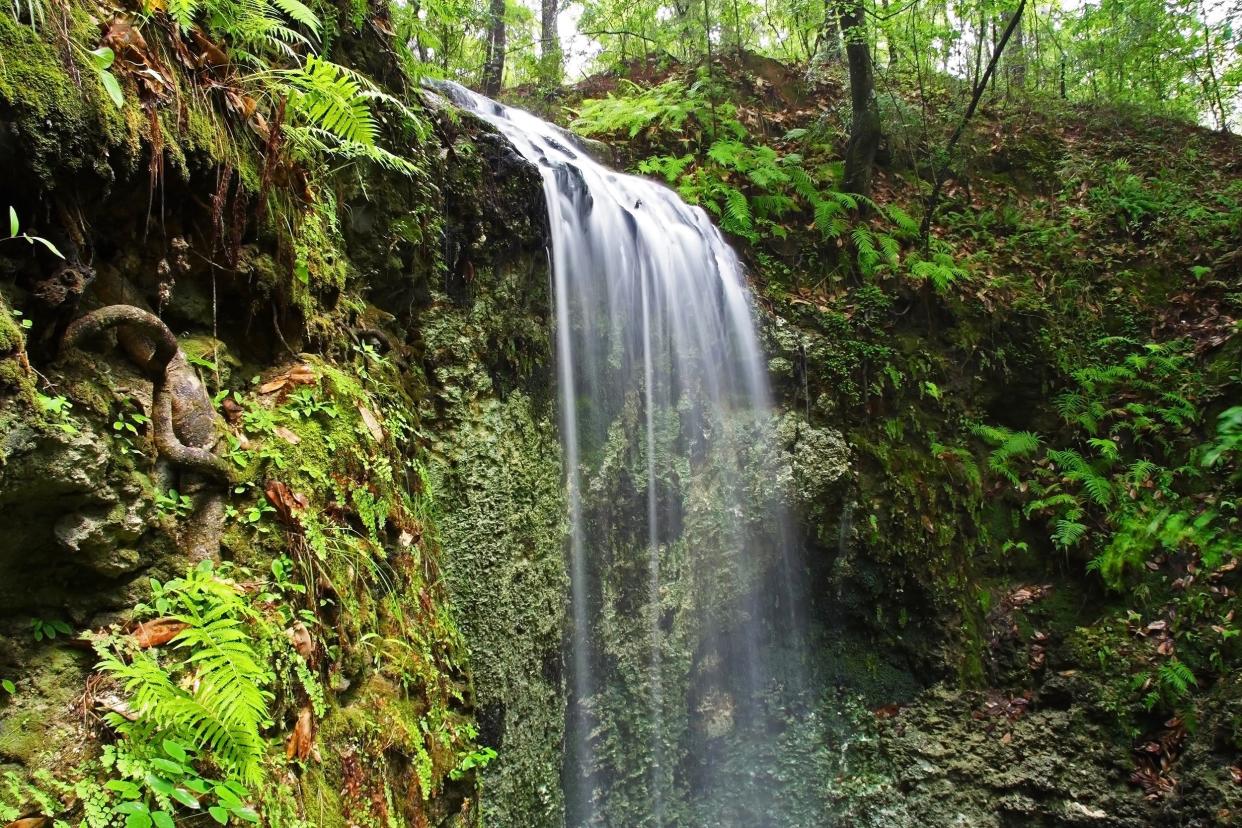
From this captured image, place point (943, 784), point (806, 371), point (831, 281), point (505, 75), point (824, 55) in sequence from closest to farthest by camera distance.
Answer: point (943, 784), point (806, 371), point (831, 281), point (824, 55), point (505, 75)

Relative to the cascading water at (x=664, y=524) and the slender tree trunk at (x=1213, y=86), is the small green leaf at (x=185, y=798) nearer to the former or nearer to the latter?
the cascading water at (x=664, y=524)

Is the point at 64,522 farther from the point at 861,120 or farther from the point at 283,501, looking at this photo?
the point at 861,120

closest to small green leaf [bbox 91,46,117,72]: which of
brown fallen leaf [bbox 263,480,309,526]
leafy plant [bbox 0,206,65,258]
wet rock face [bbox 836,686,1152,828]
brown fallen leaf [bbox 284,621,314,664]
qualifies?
leafy plant [bbox 0,206,65,258]

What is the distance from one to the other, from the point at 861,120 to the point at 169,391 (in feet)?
25.0

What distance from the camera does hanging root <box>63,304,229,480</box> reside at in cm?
209

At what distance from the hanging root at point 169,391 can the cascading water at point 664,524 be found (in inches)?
123

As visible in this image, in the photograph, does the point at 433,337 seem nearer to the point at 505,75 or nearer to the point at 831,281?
the point at 831,281

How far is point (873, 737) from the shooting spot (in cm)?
601

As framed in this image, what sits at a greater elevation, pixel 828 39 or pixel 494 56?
pixel 494 56

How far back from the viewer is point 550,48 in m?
11.0

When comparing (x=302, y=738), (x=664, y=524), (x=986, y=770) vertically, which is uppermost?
(x=302, y=738)

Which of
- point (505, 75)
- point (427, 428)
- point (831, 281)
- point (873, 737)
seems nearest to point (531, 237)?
point (427, 428)

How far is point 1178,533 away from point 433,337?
6105 millimetres

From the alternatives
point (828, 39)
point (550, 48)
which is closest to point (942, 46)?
point (828, 39)
